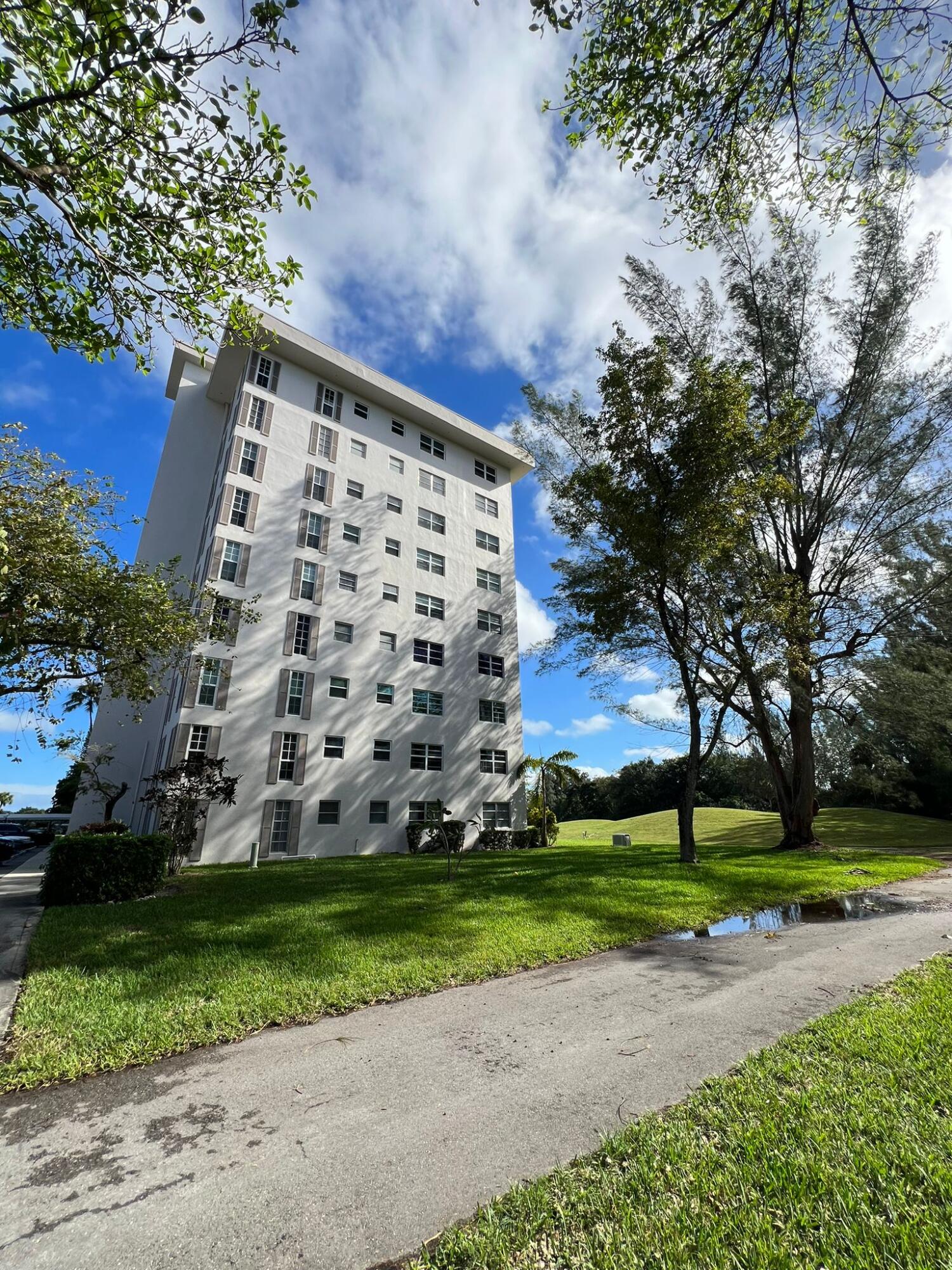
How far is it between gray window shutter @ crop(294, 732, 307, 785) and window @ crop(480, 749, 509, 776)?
9529 millimetres

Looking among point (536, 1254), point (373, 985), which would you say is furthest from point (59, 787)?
point (536, 1254)

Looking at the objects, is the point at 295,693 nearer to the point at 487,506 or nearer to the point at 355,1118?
the point at 487,506

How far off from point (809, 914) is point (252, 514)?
23.8 m

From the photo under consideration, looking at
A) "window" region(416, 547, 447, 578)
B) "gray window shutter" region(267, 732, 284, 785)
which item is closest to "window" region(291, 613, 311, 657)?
"gray window shutter" region(267, 732, 284, 785)

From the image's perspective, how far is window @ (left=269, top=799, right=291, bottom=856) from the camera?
2127 centimetres

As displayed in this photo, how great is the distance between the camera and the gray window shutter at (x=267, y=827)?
818 inches

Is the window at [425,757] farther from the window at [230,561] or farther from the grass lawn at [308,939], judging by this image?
the grass lawn at [308,939]


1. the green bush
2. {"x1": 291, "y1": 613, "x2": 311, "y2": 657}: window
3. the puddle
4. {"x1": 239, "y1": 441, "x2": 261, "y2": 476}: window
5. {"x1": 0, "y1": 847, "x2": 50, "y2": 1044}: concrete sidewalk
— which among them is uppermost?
{"x1": 239, "y1": 441, "x2": 261, "y2": 476}: window

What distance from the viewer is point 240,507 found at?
2388cm

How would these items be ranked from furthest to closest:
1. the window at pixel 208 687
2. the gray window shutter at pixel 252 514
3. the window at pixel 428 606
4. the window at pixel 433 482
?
Result: the window at pixel 433 482
the window at pixel 428 606
the gray window shutter at pixel 252 514
the window at pixel 208 687

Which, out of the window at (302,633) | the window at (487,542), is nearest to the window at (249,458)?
the window at (302,633)

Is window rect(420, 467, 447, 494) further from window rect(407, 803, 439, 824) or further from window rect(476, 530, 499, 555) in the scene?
window rect(407, 803, 439, 824)

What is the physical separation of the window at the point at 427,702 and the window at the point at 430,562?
22.2 feet

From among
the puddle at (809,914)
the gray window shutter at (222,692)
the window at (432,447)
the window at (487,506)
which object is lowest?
the puddle at (809,914)
